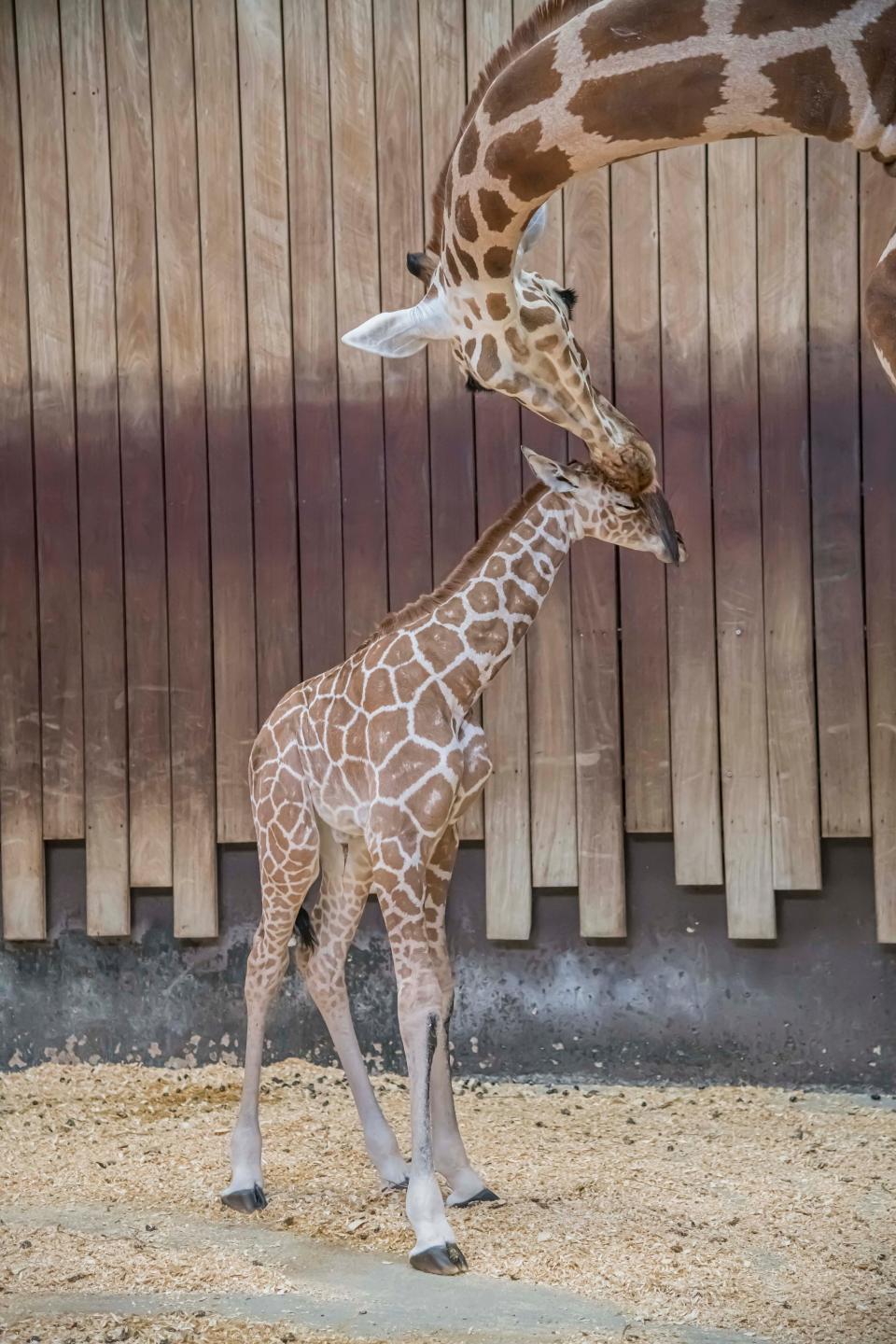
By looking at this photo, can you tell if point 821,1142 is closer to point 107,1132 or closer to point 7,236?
point 107,1132

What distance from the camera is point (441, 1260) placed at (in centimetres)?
338

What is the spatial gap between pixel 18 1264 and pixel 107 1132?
→ 1.43 metres

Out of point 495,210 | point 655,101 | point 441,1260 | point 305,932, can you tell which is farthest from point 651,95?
point 305,932

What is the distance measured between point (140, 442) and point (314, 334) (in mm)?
885

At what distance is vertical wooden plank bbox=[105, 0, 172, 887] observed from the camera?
5605mm

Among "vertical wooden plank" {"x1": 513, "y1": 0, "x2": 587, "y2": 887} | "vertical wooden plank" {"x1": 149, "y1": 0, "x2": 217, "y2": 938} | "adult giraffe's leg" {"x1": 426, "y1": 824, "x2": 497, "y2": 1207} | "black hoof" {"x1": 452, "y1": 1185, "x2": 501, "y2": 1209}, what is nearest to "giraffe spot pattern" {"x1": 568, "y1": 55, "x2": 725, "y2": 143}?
"adult giraffe's leg" {"x1": 426, "y1": 824, "x2": 497, "y2": 1207}

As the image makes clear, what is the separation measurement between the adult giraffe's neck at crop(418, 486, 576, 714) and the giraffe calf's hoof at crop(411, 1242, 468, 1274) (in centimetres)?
146

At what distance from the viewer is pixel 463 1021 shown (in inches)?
215

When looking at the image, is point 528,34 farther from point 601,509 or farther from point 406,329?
point 601,509

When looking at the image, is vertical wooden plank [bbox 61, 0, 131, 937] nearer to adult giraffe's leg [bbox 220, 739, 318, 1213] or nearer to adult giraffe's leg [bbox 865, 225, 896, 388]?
adult giraffe's leg [bbox 220, 739, 318, 1213]

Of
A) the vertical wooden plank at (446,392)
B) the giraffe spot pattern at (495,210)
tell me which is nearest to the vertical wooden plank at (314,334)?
the vertical wooden plank at (446,392)

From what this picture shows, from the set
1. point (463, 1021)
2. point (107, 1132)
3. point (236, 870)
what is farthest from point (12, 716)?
point (463, 1021)

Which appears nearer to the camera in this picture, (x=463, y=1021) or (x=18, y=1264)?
(x=18, y=1264)

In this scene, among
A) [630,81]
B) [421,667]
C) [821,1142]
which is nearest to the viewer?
[630,81]
